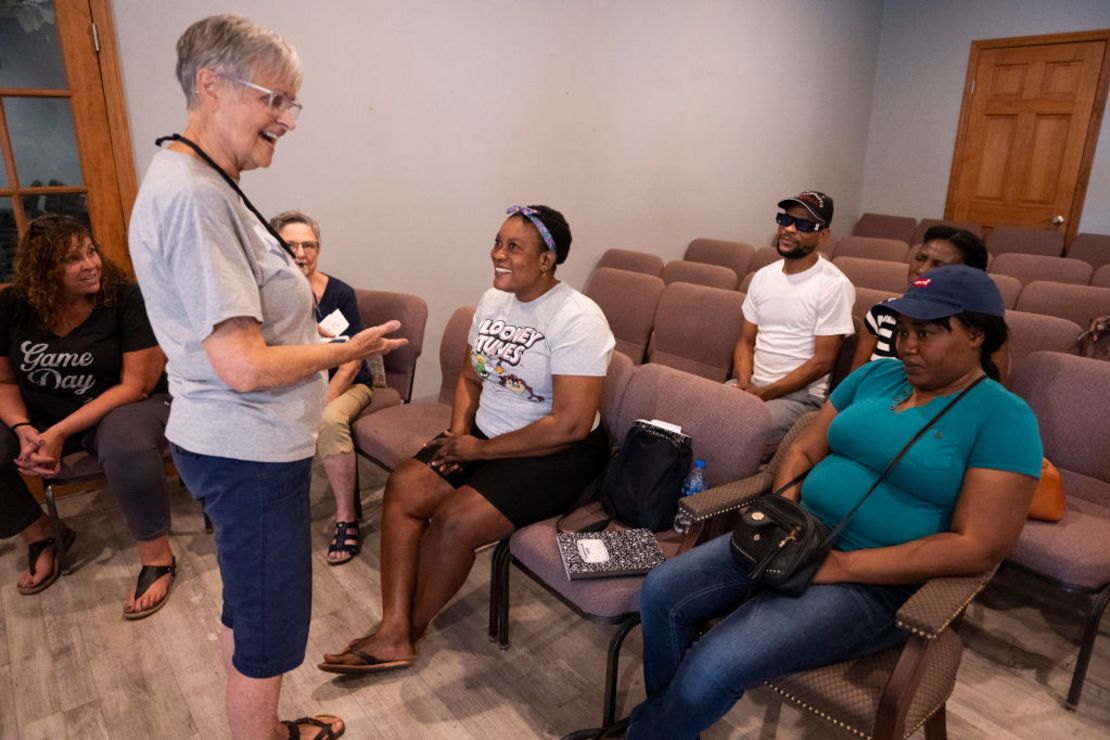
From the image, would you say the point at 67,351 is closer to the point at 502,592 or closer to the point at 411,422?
the point at 411,422

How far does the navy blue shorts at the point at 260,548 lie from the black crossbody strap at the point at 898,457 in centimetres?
112

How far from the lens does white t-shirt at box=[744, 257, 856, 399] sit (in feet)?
9.03

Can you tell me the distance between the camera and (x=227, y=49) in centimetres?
114

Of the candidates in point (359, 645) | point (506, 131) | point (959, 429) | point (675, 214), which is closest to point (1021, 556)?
point (959, 429)

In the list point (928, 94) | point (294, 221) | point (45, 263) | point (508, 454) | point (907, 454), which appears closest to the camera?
point (907, 454)

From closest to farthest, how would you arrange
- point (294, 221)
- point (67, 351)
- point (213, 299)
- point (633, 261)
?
point (213, 299) → point (67, 351) → point (294, 221) → point (633, 261)

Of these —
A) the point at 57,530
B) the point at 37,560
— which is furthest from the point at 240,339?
the point at 37,560

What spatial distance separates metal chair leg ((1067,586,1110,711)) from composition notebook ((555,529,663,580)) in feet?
3.71

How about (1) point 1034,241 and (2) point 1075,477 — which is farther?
(1) point 1034,241

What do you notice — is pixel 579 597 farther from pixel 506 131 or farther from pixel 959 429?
pixel 506 131

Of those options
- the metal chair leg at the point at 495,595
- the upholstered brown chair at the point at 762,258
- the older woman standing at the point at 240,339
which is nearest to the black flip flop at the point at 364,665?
the metal chair leg at the point at 495,595

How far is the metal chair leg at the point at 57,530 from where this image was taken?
94.9 inches

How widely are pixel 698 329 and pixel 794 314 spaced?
0.50 meters

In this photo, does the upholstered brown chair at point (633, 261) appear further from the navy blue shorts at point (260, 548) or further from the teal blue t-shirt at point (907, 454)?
the navy blue shorts at point (260, 548)
